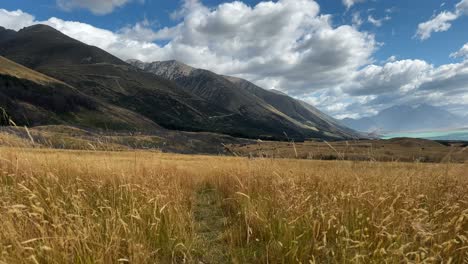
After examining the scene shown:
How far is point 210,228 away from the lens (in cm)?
589

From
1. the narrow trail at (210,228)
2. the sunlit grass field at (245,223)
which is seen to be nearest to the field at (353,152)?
the sunlit grass field at (245,223)

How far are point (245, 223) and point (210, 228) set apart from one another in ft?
2.80

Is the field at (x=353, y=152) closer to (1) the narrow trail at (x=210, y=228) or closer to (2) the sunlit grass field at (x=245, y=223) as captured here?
(2) the sunlit grass field at (x=245, y=223)

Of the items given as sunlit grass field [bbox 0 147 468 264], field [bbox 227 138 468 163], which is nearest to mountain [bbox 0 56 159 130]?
field [bbox 227 138 468 163]

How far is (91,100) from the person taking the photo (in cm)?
17588

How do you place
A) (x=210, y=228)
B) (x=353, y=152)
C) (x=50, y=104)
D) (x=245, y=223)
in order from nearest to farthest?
(x=245, y=223), (x=210, y=228), (x=353, y=152), (x=50, y=104)

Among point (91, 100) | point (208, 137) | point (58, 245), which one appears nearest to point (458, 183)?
point (58, 245)

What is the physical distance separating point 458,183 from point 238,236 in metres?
4.48

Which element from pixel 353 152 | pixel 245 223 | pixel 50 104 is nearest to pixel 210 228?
pixel 245 223

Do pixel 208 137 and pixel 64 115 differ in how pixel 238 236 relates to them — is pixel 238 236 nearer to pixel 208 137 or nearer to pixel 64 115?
pixel 208 137

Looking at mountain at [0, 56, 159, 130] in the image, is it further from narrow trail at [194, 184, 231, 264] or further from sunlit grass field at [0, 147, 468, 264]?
sunlit grass field at [0, 147, 468, 264]

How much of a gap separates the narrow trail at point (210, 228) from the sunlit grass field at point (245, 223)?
19mm

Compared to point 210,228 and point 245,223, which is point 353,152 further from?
point 210,228

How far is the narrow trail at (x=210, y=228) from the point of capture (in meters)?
4.32
